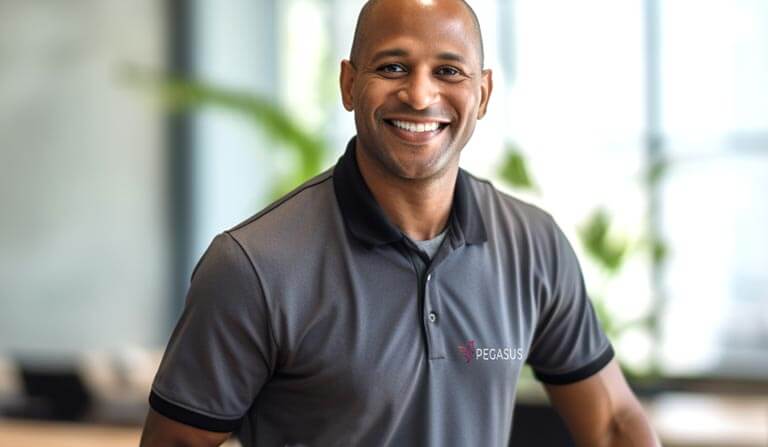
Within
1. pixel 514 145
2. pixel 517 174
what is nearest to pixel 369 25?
pixel 517 174

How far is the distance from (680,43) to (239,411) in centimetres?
622

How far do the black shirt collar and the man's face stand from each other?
2.4 inches

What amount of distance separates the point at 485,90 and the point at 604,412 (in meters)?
0.46

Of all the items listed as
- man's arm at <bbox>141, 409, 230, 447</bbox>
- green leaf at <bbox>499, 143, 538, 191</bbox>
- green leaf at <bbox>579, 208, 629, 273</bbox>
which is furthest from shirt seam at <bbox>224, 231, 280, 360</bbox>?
green leaf at <bbox>579, 208, 629, 273</bbox>

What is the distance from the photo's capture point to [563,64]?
7.81 metres

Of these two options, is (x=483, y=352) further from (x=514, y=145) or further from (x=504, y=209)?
(x=514, y=145)

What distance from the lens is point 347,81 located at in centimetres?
172

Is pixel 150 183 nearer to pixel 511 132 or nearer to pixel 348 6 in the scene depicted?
pixel 348 6

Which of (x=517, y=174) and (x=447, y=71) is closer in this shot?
(x=447, y=71)

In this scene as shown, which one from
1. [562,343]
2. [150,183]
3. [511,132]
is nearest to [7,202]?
[150,183]

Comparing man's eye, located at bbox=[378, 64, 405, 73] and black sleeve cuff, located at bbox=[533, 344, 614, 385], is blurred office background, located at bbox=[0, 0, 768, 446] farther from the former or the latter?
man's eye, located at bbox=[378, 64, 405, 73]

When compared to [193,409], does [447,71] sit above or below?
above

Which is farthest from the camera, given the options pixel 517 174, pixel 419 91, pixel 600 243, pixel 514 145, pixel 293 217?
pixel 514 145

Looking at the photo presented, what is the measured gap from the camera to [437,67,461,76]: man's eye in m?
1.64
